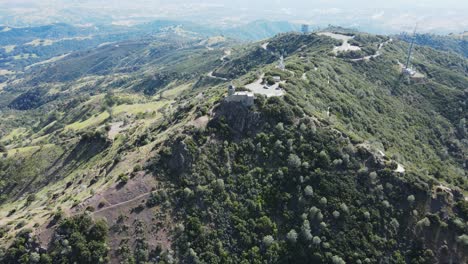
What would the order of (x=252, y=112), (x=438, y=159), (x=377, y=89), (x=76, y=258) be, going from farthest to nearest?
(x=377, y=89) → (x=438, y=159) → (x=252, y=112) → (x=76, y=258)

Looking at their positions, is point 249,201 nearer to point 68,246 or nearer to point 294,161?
point 294,161

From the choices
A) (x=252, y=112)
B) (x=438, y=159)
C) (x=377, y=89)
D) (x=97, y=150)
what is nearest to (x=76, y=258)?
(x=252, y=112)

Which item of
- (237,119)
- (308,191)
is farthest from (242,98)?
(308,191)

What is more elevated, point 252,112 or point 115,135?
point 252,112

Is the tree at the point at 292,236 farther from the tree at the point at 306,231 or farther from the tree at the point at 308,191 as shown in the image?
the tree at the point at 308,191

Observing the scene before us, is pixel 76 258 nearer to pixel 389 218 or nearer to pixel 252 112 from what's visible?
pixel 252 112

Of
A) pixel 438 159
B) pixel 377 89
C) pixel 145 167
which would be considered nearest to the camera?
pixel 145 167

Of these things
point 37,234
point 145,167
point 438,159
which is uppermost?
point 145,167

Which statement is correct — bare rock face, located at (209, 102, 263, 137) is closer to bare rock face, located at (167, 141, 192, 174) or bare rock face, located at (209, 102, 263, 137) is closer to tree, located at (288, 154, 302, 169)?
bare rock face, located at (167, 141, 192, 174)

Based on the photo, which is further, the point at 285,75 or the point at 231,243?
the point at 285,75
